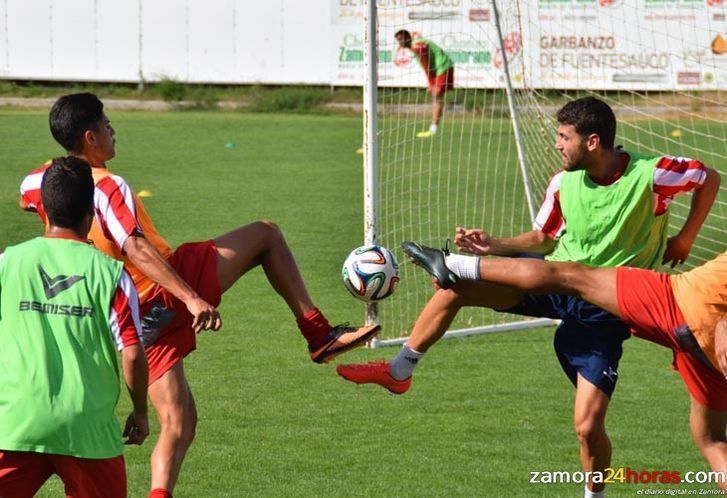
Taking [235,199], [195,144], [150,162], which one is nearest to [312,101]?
[195,144]

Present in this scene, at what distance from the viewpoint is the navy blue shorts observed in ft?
19.9

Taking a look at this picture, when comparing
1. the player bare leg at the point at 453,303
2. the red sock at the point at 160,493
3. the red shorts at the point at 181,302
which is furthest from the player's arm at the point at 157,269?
the player bare leg at the point at 453,303

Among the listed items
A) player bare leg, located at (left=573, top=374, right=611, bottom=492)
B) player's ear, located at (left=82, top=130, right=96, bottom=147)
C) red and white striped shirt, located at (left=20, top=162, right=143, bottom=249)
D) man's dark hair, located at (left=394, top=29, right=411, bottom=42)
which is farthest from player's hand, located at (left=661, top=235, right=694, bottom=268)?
man's dark hair, located at (left=394, top=29, right=411, bottom=42)

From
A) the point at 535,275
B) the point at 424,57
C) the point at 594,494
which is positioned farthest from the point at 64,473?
the point at 424,57

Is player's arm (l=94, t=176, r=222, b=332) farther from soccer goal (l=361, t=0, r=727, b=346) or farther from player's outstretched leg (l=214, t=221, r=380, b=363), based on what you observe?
soccer goal (l=361, t=0, r=727, b=346)

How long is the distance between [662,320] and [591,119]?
3.94ft

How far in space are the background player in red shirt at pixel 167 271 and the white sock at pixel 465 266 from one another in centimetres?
57

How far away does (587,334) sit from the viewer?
6145 millimetres

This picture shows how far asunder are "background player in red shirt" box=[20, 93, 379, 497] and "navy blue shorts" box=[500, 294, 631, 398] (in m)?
0.85

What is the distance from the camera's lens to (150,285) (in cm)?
580

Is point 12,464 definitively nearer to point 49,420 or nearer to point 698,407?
point 49,420

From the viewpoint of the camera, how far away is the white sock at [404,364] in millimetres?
6531

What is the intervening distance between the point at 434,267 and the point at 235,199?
10806mm

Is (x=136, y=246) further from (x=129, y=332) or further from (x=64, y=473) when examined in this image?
(x=64, y=473)
